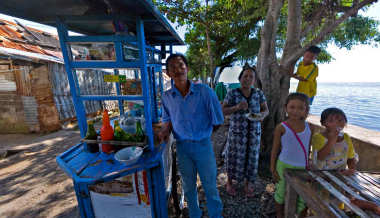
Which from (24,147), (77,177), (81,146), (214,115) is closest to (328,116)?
(214,115)

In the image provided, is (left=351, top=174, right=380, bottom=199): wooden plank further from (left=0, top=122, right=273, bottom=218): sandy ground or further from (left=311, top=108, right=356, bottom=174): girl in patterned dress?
(left=0, top=122, right=273, bottom=218): sandy ground

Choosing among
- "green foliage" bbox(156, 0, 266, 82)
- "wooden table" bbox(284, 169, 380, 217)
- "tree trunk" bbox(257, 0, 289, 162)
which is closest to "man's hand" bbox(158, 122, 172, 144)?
"wooden table" bbox(284, 169, 380, 217)

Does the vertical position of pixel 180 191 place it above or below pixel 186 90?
below

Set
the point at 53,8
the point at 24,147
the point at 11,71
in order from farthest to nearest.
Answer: the point at 11,71
the point at 24,147
the point at 53,8

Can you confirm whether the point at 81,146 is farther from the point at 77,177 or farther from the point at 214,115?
the point at 214,115

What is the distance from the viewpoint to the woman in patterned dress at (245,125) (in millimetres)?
2283

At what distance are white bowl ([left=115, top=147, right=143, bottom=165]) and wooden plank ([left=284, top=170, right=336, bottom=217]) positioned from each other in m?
1.50

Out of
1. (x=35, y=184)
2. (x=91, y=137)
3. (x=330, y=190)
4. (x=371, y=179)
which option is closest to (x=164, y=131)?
(x=91, y=137)

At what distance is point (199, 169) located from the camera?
1862 mm

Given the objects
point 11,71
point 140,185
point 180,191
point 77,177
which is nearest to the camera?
point 77,177

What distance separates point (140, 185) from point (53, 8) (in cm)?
194

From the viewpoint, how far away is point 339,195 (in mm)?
1213

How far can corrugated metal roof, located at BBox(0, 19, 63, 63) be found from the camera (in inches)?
220

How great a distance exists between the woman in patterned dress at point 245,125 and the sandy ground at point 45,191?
433mm
